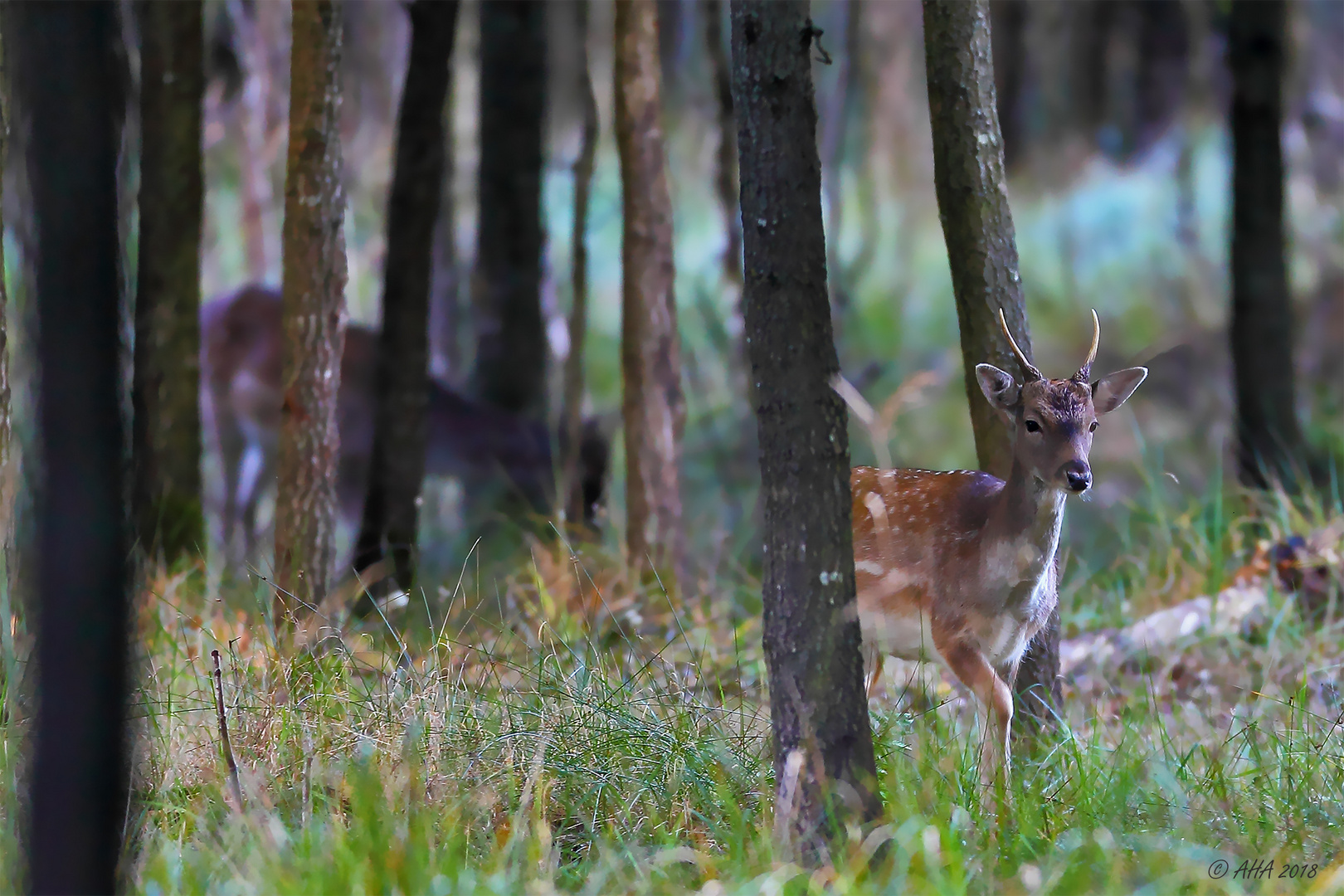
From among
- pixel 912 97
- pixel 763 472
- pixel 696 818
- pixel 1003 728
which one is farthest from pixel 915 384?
pixel 912 97

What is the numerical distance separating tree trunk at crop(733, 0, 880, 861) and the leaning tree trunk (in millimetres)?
1427

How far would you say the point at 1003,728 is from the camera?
13.8 feet

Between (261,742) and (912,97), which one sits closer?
(261,742)

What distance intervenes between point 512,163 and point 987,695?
5966 millimetres

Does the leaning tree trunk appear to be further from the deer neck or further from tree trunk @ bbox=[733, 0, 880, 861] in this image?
tree trunk @ bbox=[733, 0, 880, 861]

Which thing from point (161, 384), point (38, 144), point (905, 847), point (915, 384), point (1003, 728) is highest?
point (38, 144)

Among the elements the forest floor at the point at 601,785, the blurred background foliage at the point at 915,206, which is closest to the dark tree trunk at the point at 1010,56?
the blurred background foliage at the point at 915,206

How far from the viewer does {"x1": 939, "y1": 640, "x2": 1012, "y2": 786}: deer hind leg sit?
12.3 feet

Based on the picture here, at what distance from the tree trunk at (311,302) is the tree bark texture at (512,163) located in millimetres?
4022

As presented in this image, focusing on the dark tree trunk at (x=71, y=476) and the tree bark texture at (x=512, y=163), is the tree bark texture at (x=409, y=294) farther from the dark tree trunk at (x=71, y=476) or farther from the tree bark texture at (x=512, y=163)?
the dark tree trunk at (x=71, y=476)

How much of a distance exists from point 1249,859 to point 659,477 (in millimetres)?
4098

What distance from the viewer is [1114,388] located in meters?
4.52

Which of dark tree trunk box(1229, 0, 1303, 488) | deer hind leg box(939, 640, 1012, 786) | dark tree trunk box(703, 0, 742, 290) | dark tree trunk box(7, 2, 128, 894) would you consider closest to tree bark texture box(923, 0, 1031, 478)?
deer hind leg box(939, 640, 1012, 786)

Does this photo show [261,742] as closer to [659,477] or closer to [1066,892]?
[1066,892]
